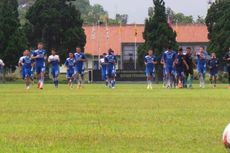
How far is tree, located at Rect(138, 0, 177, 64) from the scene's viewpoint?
250ft

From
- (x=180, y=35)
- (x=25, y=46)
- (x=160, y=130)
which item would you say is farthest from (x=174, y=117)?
(x=180, y=35)

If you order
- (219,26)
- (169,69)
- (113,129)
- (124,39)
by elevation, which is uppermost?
(124,39)

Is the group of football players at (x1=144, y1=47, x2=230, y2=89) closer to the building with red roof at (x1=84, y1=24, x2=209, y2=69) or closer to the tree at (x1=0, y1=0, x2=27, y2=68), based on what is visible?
the tree at (x1=0, y1=0, x2=27, y2=68)

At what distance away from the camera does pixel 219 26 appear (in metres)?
77.6

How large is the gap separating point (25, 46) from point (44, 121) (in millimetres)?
60935

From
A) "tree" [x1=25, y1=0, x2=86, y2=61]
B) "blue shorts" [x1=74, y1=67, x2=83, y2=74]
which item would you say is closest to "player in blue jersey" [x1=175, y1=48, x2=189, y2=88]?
"blue shorts" [x1=74, y1=67, x2=83, y2=74]

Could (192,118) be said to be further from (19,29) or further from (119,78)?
(19,29)

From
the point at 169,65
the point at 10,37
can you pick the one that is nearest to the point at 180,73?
the point at 169,65

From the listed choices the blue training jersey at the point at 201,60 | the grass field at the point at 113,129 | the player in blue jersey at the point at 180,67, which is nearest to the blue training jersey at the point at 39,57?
the player in blue jersey at the point at 180,67

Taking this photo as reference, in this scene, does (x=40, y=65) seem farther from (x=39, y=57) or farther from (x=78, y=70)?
(x=78, y=70)

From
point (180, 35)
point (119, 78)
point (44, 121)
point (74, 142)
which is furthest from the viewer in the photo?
point (180, 35)

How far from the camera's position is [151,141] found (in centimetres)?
1062

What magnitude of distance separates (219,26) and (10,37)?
23103 millimetres

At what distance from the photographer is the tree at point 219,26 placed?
247 feet
